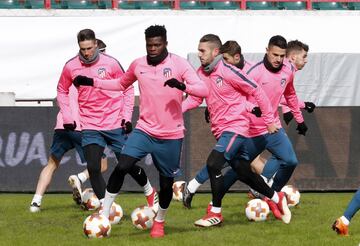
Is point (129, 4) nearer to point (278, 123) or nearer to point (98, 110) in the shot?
point (278, 123)

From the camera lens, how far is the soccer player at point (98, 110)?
1091cm

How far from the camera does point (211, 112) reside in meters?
11.2

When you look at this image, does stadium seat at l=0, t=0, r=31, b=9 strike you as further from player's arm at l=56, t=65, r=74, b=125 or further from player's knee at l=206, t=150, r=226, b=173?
player's knee at l=206, t=150, r=226, b=173

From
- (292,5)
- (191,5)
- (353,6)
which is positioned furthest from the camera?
(353,6)

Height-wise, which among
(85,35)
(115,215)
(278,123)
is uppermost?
(85,35)

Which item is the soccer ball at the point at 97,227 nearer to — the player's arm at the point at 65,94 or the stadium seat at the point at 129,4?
the player's arm at the point at 65,94

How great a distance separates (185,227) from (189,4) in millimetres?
A: 16160

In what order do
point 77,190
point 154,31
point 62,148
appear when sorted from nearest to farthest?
point 154,31 → point 62,148 → point 77,190

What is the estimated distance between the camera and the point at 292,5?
2678 centimetres

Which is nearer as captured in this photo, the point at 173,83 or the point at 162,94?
the point at 173,83

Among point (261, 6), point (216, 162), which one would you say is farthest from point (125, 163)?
point (261, 6)

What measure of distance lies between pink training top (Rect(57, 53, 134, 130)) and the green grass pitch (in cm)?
123

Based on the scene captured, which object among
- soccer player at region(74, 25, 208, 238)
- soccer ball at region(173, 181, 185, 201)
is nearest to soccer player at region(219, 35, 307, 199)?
soccer player at region(74, 25, 208, 238)

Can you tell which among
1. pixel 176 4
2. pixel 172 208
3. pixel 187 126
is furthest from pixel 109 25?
pixel 172 208
